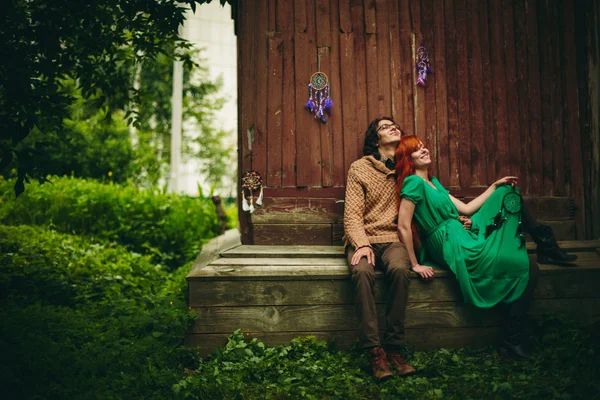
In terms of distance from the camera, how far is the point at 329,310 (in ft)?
12.3

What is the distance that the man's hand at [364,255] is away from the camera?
11.9ft

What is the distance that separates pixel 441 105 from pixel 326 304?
95.3 inches

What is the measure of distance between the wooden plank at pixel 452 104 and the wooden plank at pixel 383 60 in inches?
24.2

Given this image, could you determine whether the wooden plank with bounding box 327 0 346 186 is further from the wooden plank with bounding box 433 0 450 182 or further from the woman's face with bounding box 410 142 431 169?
the wooden plank with bounding box 433 0 450 182

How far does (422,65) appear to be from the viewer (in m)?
4.75

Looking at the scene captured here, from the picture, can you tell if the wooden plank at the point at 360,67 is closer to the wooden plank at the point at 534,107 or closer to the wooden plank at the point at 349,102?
the wooden plank at the point at 349,102

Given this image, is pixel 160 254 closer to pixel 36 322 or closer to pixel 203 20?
pixel 36 322

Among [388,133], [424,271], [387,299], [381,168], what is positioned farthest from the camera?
[388,133]

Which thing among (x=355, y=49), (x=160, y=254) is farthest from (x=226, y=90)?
(x=355, y=49)

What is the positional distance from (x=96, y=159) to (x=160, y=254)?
370cm

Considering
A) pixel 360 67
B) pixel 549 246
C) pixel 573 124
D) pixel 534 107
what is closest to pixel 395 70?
pixel 360 67

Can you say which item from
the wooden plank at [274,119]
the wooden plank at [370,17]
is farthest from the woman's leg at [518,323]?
the wooden plank at [370,17]

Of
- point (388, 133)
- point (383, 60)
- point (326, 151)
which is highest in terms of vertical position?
point (383, 60)

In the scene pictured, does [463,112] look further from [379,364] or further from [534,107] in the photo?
[379,364]
